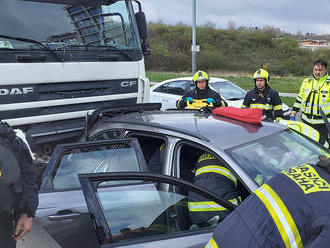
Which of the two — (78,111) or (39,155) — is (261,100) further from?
(39,155)

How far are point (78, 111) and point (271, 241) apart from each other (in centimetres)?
393

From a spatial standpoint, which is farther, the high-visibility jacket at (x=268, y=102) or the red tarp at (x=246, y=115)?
the high-visibility jacket at (x=268, y=102)

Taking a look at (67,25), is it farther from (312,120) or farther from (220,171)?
(312,120)

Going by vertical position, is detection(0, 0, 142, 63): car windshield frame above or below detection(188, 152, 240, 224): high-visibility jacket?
above

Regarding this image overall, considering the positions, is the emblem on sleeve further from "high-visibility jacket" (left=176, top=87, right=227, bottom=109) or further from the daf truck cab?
"high-visibility jacket" (left=176, top=87, right=227, bottom=109)

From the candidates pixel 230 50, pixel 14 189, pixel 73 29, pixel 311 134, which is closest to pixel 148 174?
pixel 14 189

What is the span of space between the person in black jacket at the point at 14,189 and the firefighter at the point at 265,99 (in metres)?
4.10

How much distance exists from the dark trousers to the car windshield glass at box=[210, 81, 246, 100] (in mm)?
7028

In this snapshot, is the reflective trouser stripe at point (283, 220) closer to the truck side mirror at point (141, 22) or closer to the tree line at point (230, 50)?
the truck side mirror at point (141, 22)

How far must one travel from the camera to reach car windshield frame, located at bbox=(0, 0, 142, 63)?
409 cm

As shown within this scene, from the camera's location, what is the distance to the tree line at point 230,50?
41.2 metres

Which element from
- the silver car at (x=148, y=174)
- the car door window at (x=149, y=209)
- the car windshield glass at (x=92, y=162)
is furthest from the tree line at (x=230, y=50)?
the car door window at (x=149, y=209)

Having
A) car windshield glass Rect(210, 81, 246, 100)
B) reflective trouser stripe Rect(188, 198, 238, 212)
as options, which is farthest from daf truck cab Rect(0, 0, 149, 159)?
car windshield glass Rect(210, 81, 246, 100)

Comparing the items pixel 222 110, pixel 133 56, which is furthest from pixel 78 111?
pixel 222 110
